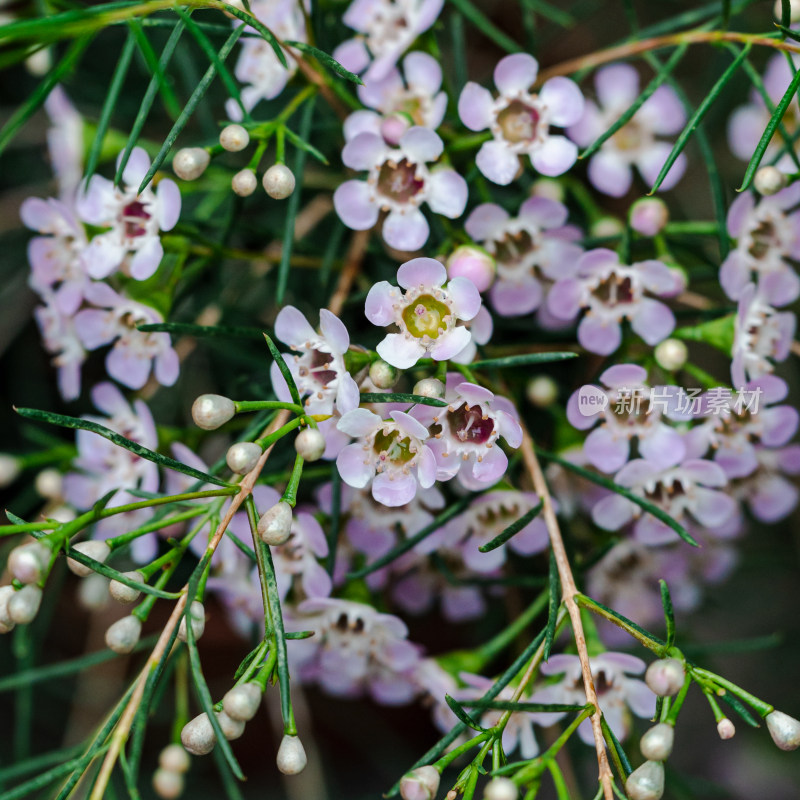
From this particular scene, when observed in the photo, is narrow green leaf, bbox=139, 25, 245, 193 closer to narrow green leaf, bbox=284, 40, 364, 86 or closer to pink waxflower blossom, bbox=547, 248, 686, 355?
narrow green leaf, bbox=284, 40, 364, 86

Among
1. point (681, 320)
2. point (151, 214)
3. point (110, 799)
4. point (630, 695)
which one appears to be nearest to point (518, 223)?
point (681, 320)

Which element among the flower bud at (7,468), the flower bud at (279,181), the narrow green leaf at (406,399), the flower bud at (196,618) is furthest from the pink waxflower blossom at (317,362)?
the flower bud at (7,468)

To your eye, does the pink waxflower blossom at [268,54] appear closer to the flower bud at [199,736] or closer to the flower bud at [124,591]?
the flower bud at [124,591]

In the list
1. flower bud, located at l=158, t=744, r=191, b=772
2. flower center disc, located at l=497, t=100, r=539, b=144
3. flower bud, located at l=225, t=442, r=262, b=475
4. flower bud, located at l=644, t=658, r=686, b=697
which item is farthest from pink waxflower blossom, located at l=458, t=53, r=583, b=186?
flower bud, located at l=158, t=744, r=191, b=772

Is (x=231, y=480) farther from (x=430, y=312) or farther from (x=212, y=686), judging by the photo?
(x=212, y=686)

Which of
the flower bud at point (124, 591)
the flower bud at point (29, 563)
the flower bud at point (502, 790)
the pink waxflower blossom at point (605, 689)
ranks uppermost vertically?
the flower bud at point (29, 563)

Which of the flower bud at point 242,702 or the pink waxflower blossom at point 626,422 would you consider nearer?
the flower bud at point 242,702

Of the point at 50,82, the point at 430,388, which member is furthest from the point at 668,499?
the point at 50,82

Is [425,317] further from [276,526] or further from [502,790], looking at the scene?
[502,790]
